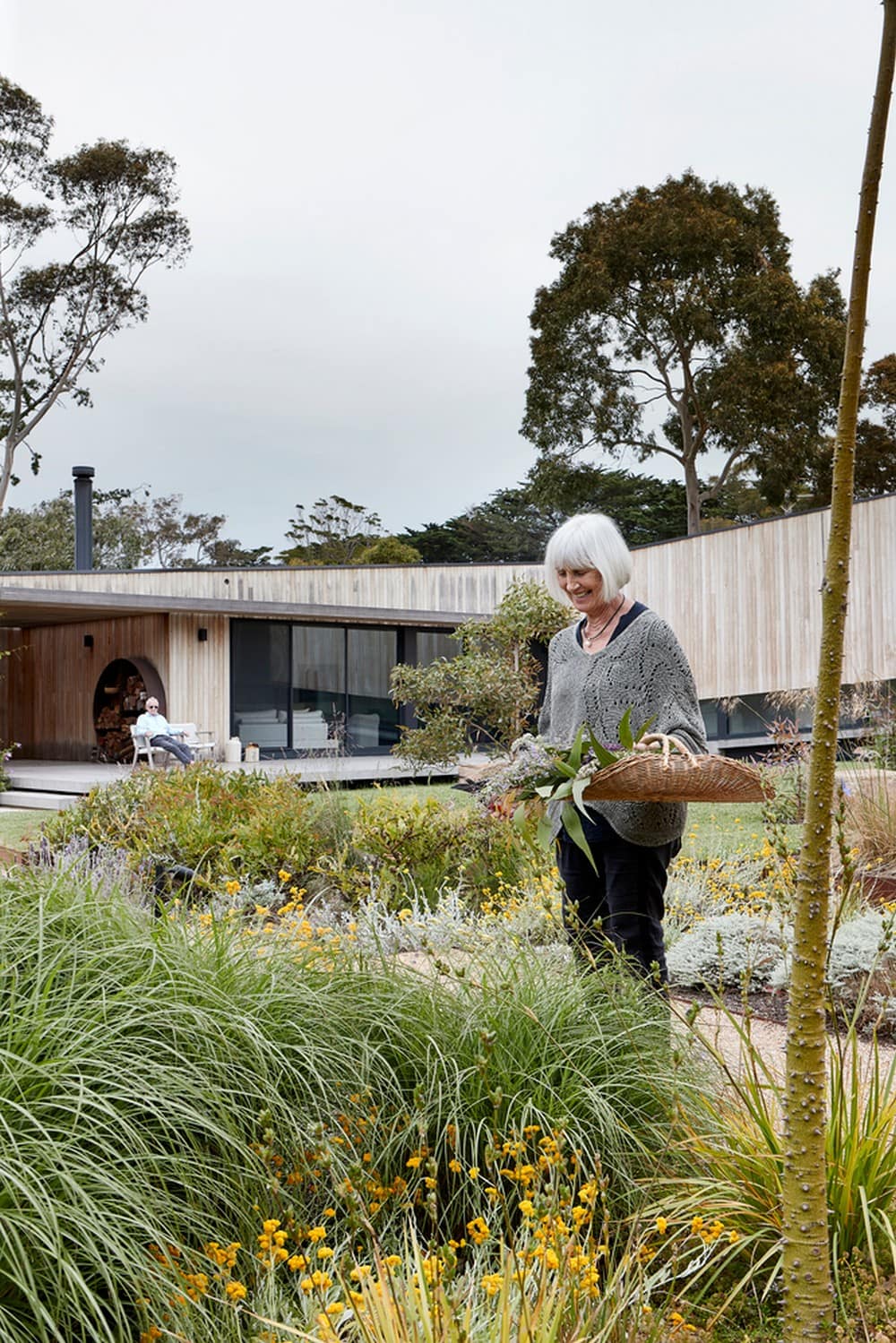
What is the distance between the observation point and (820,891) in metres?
1.52

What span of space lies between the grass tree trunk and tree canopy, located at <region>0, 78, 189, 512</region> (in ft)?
79.2

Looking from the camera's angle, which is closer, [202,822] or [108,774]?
[202,822]

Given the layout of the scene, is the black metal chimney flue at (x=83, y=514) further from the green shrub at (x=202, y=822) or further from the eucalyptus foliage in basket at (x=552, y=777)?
the eucalyptus foliage in basket at (x=552, y=777)

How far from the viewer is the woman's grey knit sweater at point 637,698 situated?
8.98 ft

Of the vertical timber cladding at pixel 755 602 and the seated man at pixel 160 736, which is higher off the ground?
the vertical timber cladding at pixel 755 602

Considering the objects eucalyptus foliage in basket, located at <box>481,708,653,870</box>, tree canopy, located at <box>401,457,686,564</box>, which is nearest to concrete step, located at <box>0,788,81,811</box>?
eucalyptus foliage in basket, located at <box>481,708,653,870</box>

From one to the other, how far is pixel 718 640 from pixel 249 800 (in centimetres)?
828

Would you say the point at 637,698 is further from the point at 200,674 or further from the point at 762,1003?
the point at 200,674

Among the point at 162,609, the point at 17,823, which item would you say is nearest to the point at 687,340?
the point at 162,609

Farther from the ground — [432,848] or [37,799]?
[432,848]

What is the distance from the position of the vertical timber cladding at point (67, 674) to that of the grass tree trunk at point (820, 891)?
48.7 ft

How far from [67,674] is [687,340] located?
45.5 ft

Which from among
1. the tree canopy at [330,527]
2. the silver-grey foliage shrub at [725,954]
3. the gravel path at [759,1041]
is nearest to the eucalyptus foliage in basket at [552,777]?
the gravel path at [759,1041]

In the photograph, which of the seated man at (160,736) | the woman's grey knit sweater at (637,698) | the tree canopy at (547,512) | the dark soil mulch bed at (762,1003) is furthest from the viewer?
the tree canopy at (547,512)
